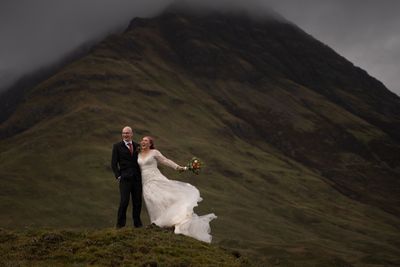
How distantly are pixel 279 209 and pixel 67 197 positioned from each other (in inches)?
2705

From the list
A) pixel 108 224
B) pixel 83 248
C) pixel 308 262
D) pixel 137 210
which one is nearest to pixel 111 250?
pixel 83 248

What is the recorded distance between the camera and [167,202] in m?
25.8

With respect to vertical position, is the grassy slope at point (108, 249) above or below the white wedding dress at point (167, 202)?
below

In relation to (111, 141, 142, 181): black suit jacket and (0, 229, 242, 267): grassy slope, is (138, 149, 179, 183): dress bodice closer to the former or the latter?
(111, 141, 142, 181): black suit jacket

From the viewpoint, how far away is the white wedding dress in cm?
2519

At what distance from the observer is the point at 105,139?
654 feet

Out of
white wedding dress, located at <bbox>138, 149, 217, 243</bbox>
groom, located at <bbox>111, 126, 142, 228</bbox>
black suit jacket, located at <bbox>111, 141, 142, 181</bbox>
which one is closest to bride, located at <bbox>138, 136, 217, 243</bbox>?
white wedding dress, located at <bbox>138, 149, 217, 243</bbox>

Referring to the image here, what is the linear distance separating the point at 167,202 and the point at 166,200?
12 centimetres

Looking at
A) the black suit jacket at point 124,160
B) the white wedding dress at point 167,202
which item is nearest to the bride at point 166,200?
the white wedding dress at point 167,202

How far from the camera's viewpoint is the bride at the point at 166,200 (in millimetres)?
25078

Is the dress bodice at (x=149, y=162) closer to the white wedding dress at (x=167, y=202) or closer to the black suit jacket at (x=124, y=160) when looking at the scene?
the white wedding dress at (x=167, y=202)

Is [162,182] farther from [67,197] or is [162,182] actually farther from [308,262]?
[67,197]

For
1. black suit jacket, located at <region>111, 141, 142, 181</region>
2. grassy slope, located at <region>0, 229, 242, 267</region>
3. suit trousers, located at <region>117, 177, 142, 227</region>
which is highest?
black suit jacket, located at <region>111, 141, 142, 181</region>

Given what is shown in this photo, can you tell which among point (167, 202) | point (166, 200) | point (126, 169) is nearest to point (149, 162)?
point (126, 169)
